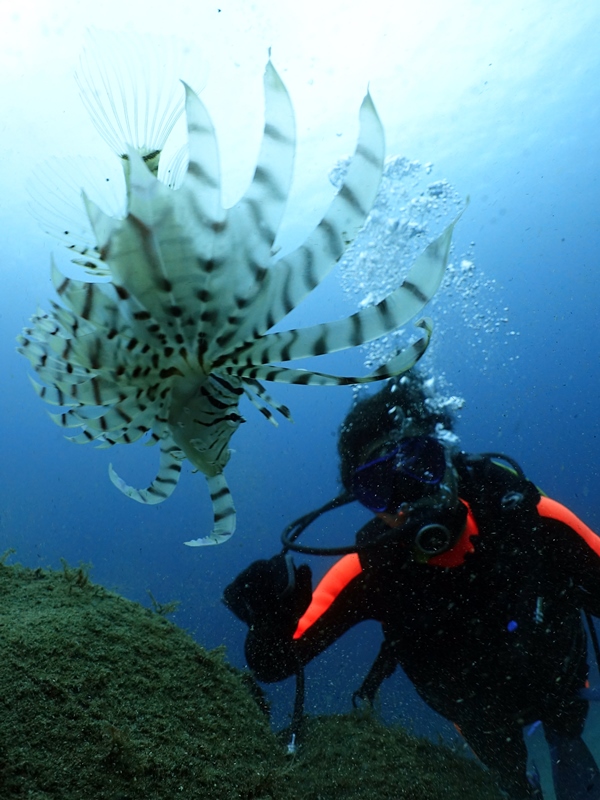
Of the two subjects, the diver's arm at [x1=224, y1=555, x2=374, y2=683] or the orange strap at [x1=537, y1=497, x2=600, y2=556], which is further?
the orange strap at [x1=537, y1=497, x2=600, y2=556]

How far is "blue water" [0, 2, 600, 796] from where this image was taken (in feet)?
20.6

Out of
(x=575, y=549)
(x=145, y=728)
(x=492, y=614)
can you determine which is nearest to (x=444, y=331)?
(x=575, y=549)

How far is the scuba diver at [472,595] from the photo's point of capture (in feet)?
12.5

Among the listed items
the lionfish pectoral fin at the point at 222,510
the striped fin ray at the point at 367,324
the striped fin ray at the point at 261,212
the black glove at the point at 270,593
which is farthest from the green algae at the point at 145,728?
the striped fin ray at the point at 261,212

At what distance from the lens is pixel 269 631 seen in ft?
11.1

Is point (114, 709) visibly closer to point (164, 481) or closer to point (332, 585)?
point (164, 481)

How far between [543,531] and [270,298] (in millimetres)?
3340

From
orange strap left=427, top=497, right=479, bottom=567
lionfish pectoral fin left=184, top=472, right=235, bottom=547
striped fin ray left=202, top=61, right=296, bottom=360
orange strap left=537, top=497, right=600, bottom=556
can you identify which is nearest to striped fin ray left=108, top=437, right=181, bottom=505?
lionfish pectoral fin left=184, top=472, right=235, bottom=547

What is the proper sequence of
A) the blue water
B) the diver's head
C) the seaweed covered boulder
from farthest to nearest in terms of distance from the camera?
1. the blue water
2. the diver's head
3. the seaweed covered boulder

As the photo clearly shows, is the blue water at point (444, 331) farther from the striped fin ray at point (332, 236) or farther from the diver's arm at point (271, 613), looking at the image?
the striped fin ray at point (332, 236)

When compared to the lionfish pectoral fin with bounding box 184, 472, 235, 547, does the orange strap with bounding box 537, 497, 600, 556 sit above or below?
above

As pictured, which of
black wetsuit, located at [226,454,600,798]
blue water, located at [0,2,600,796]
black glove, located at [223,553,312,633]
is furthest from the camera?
blue water, located at [0,2,600,796]

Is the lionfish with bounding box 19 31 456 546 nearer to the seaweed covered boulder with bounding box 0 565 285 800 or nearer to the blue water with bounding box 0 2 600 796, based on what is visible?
the blue water with bounding box 0 2 600 796

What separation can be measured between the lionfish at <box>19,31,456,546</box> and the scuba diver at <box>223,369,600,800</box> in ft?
7.91
